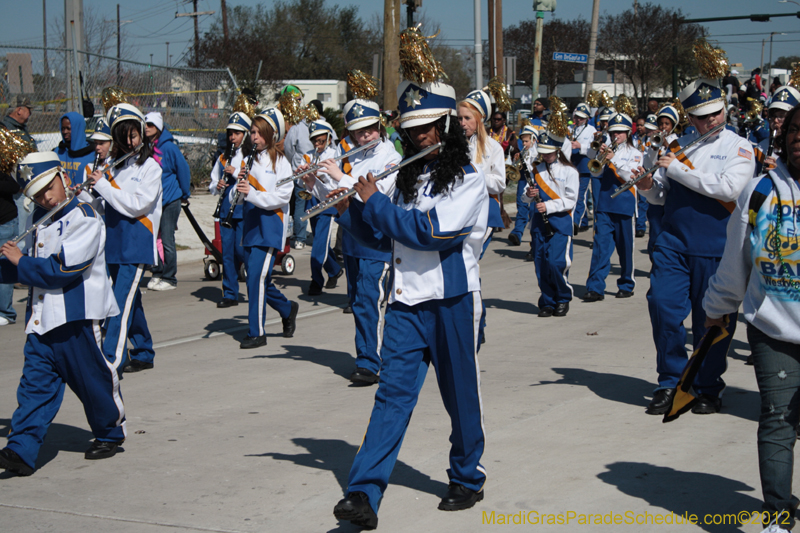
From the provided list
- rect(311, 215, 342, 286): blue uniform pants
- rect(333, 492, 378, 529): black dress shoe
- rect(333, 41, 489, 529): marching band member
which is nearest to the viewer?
rect(333, 492, 378, 529): black dress shoe

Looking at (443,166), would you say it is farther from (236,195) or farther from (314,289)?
(314,289)

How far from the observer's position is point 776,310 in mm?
3732

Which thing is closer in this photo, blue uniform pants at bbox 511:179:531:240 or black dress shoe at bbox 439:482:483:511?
black dress shoe at bbox 439:482:483:511

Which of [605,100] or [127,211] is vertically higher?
[605,100]

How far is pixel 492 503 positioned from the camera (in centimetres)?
434

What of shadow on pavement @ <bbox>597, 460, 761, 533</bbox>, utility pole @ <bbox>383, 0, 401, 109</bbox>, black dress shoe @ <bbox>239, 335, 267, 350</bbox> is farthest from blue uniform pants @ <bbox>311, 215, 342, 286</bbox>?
utility pole @ <bbox>383, 0, 401, 109</bbox>

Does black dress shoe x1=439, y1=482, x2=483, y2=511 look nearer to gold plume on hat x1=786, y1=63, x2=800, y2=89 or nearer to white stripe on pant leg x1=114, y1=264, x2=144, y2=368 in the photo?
white stripe on pant leg x1=114, y1=264, x2=144, y2=368

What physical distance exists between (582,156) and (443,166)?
39.3ft

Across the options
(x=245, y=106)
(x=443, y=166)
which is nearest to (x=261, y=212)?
(x=245, y=106)

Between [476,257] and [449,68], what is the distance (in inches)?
2898

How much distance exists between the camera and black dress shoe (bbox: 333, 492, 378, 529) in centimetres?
383

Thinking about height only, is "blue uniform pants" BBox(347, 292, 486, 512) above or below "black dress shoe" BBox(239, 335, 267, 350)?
above

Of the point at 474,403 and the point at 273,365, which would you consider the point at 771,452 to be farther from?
the point at 273,365

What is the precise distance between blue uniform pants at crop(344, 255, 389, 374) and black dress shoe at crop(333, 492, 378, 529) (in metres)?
Result: 3.07
